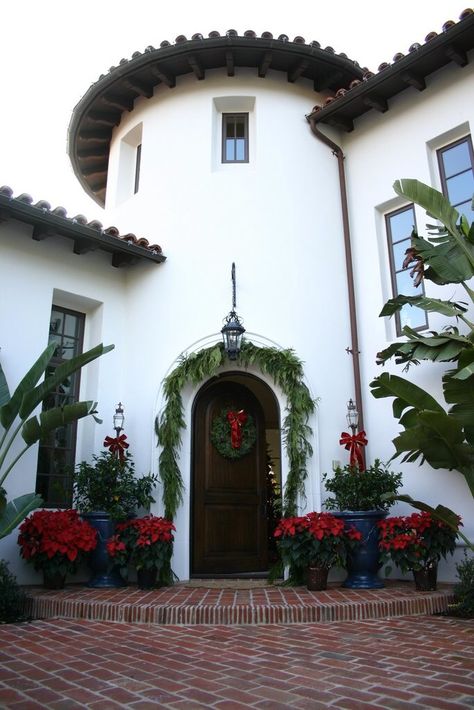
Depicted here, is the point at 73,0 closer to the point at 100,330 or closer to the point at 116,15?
the point at 116,15

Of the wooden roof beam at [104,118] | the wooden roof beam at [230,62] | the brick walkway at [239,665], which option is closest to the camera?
the brick walkway at [239,665]

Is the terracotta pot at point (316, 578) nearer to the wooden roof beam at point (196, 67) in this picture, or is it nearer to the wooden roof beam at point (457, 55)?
the wooden roof beam at point (457, 55)

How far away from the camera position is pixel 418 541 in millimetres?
6590

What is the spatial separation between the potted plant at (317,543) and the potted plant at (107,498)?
6.27 ft

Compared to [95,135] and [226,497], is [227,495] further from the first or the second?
[95,135]

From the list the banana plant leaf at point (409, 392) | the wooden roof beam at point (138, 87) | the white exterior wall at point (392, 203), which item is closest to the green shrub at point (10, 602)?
the banana plant leaf at point (409, 392)

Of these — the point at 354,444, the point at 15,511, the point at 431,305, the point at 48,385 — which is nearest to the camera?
the point at 15,511

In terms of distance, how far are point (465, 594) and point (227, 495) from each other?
337cm

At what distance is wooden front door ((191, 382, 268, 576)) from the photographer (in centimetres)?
803

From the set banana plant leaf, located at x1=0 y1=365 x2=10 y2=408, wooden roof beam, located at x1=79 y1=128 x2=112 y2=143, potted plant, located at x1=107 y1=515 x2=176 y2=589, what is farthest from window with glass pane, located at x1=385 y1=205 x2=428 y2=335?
wooden roof beam, located at x1=79 y1=128 x2=112 y2=143

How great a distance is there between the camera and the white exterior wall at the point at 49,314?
7426 mm

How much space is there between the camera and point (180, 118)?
9773 mm

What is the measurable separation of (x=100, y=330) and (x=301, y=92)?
531 centimetres

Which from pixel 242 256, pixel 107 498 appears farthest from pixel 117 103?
pixel 107 498
